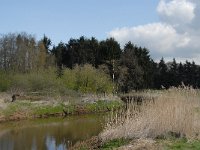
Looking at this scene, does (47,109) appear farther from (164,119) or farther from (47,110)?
(164,119)

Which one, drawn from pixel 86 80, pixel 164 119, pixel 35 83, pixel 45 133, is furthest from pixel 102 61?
pixel 164 119

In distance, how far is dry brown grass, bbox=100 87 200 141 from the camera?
1388 centimetres

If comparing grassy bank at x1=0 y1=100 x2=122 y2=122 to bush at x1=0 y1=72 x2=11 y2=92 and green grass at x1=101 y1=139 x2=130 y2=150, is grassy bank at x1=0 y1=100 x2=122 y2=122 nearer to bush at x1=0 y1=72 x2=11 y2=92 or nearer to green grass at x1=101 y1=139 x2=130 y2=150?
bush at x1=0 y1=72 x2=11 y2=92

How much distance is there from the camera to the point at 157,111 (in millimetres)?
14844

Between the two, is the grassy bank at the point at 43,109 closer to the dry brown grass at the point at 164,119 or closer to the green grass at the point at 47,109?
the green grass at the point at 47,109

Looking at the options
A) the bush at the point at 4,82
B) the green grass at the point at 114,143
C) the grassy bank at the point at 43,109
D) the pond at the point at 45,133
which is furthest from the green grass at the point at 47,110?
the green grass at the point at 114,143

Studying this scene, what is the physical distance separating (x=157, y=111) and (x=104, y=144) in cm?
225

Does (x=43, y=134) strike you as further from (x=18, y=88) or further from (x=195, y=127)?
(x=18, y=88)

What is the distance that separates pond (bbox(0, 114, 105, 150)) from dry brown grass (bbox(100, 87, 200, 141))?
5.22 meters

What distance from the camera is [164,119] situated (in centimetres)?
1424

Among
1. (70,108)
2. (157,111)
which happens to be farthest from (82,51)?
(157,111)

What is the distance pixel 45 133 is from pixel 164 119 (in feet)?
41.1

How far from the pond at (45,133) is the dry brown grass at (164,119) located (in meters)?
5.22

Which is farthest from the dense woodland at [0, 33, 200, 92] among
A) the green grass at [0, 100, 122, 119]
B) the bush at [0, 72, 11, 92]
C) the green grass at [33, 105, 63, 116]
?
the green grass at [33, 105, 63, 116]
